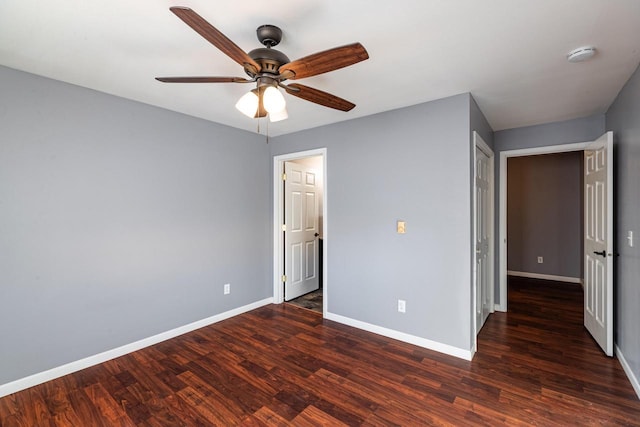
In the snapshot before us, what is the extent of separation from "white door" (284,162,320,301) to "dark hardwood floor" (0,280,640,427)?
49.2 inches

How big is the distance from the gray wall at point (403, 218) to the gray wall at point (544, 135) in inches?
60.2

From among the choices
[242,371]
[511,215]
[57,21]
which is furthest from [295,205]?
[511,215]

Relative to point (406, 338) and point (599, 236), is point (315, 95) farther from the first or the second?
point (599, 236)

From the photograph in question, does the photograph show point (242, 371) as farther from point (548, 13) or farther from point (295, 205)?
point (548, 13)

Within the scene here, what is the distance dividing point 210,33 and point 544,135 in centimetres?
386

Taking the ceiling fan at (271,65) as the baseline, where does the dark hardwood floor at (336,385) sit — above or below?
below

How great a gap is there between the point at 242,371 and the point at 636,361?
2.95 meters

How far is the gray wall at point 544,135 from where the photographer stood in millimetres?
3178

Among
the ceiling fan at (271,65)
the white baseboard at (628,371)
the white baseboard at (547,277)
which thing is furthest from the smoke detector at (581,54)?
the white baseboard at (547,277)

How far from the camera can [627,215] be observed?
7.59 ft

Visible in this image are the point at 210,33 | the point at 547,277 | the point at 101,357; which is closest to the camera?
the point at 210,33

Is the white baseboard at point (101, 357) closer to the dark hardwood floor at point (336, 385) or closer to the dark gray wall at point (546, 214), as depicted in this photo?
the dark hardwood floor at point (336, 385)

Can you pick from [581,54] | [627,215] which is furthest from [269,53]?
[627,215]

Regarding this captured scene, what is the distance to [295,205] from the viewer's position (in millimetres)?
4250
